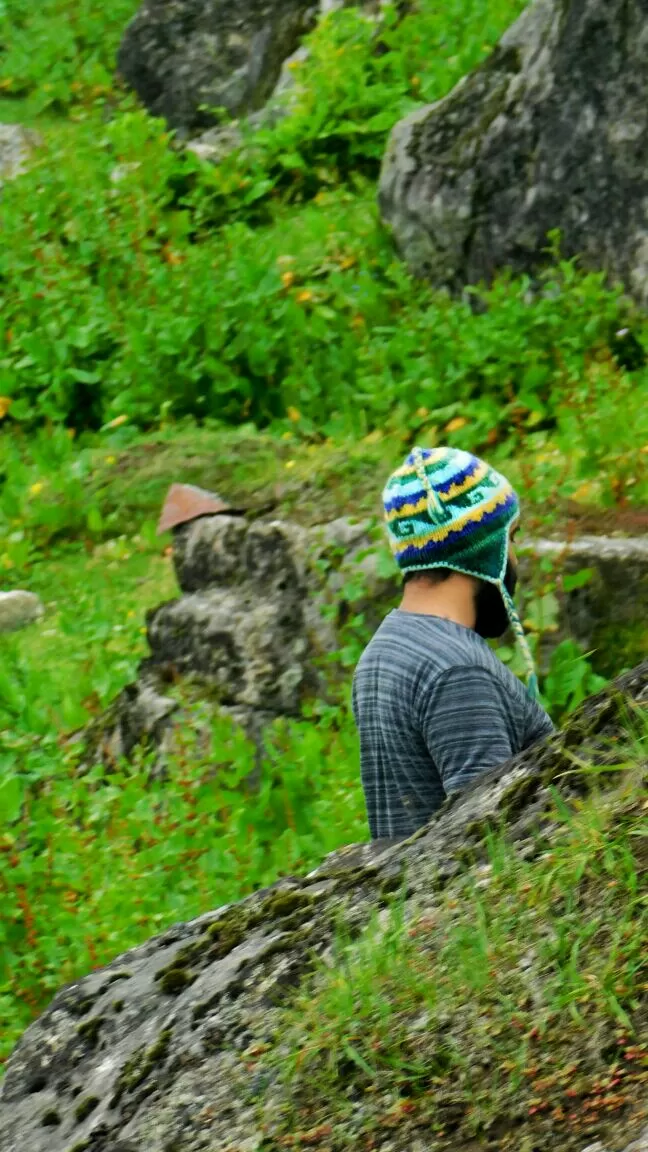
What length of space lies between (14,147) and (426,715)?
1131 cm

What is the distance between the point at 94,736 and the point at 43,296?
16.3ft

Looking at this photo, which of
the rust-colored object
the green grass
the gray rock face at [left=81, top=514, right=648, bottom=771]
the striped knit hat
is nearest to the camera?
the green grass

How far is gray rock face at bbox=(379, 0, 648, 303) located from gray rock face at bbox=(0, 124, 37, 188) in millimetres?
4640

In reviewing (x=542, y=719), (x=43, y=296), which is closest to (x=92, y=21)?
(x=43, y=296)

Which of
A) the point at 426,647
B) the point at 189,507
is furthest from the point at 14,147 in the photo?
the point at 426,647

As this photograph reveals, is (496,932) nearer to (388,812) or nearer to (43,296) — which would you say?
(388,812)

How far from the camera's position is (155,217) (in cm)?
1150

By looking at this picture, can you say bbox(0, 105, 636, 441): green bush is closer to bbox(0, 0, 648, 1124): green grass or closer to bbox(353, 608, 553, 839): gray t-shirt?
bbox(0, 0, 648, 1124): green grass

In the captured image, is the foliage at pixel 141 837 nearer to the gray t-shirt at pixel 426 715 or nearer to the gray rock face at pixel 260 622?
the gray rock face at pixel 260 622

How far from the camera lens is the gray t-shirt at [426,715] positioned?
3326 mm

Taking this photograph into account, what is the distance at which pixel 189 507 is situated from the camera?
7.04 m

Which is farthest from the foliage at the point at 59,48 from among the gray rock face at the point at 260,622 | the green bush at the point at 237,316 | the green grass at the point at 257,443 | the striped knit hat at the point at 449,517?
the striped knit hat at the point at 449,517

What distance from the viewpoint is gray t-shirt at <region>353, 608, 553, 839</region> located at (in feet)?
10.9

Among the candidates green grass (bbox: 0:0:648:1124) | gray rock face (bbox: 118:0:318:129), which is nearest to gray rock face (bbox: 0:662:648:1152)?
green grass (bbox: 0:0:648:1124)
